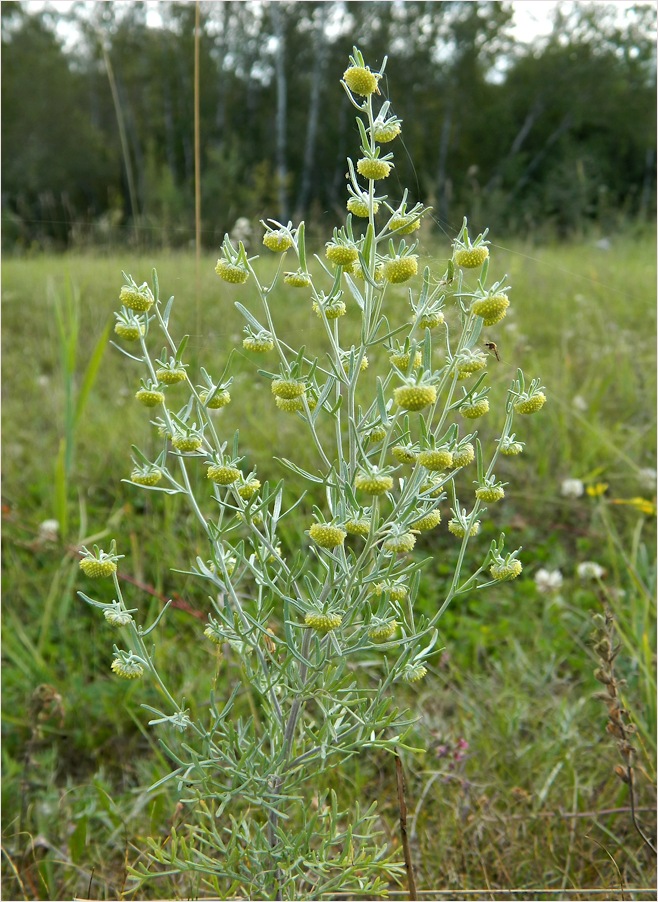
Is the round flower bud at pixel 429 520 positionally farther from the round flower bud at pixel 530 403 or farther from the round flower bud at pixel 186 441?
the round flower bud at pixel 186 441

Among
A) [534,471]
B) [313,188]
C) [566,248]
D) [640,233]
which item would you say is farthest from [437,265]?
[640,233]

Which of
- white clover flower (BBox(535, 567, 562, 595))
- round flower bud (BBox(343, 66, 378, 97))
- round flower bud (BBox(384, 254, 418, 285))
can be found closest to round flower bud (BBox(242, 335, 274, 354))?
round flower bud (BBox(384, 254, 418, 285))

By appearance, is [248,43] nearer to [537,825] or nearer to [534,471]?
[534,471]

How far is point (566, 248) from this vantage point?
562 centimetres

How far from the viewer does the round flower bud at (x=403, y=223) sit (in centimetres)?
84

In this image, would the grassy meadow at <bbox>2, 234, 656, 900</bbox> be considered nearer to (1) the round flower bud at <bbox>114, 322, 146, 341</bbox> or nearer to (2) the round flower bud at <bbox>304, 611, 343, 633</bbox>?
(1) the round flower bud at <bbox>114, 322, 146, 341</bbox>

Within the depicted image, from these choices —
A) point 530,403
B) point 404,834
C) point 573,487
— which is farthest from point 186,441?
point 573,487

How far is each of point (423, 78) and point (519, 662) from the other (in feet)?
5.04

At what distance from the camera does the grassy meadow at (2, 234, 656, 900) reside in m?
1.46

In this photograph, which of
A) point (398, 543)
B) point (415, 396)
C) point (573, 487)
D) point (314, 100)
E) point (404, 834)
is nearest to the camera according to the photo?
point (415, 396)

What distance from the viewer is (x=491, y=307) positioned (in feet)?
2.56

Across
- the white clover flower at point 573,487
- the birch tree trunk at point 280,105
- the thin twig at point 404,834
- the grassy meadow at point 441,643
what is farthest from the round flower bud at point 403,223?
the white clover flower at point 573,487

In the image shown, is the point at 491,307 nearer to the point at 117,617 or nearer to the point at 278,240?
the point at 278,240

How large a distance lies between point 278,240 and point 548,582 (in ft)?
4.74
